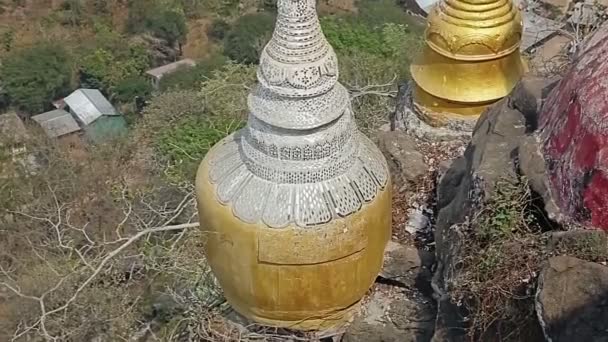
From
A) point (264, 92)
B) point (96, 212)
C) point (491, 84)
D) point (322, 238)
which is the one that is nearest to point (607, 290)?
point (322, 238)

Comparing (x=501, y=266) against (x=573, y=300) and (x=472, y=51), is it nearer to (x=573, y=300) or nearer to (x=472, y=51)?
(x=573, y=300)

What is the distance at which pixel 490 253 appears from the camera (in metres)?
5.89

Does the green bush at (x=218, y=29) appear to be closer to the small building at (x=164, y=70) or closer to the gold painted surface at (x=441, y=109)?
the small building at (x=164, y=70)

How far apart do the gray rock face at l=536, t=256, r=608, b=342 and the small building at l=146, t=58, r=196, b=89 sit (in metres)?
20.5

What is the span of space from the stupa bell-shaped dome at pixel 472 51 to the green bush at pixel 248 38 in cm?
1618

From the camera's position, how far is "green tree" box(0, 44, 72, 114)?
81.2 feet

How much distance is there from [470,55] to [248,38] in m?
17.6

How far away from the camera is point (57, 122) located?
78.3 ft

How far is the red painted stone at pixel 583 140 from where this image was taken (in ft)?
18.6

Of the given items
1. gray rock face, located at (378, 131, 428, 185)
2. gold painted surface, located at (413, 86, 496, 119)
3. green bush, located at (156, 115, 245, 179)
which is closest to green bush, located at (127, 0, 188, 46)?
green bush, located at (156, 115, 245, 179)

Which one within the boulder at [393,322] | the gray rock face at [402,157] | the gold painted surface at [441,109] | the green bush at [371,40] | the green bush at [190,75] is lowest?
the green bush at [190,75]

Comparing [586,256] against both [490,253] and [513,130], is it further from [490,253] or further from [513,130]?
[513,130]

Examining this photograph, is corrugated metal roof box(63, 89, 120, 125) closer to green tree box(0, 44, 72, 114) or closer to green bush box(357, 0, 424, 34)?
green tree box(0, 44, 72, 114)

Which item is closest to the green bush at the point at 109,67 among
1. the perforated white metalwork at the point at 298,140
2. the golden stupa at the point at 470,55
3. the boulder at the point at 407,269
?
the golden stupa at the point at 470,55
